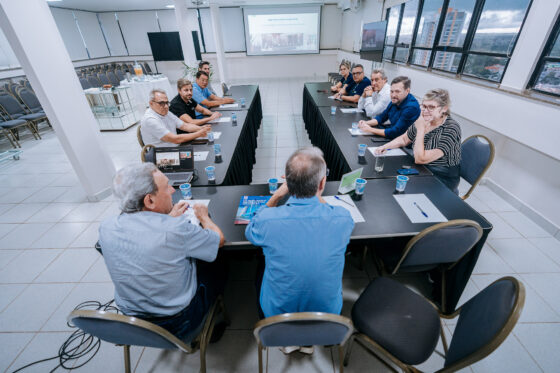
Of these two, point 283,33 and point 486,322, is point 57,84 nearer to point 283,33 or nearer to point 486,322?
point 486,322

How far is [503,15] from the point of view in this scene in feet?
10.1

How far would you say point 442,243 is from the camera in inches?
53.1

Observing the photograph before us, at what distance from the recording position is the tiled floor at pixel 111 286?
1.54m

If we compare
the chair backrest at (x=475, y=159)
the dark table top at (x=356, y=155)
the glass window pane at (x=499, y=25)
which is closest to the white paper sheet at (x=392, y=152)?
the dark table top at (x=356, y=155)

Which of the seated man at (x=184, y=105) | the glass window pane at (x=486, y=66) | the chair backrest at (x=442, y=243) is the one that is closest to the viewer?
the chair backrest at (x=442, y=243)

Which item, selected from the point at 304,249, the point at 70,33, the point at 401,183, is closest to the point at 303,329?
the point at 304,249

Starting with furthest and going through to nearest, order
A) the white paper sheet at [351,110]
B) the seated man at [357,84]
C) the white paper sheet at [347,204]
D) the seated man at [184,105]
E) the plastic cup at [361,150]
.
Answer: the seated man at [357,84], the white paper sheet at [351,110], the seated man at [184,105], the plastic cup at [361,150], the white paper sheet at [347,204]

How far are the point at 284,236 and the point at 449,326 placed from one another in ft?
5.07

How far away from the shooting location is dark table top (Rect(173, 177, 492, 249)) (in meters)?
1.44

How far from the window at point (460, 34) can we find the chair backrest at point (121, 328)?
14.0ft

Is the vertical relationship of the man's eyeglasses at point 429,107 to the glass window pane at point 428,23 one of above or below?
Result: below

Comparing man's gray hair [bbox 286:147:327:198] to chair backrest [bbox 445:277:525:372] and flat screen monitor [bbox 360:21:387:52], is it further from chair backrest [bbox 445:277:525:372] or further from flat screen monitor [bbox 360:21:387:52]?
flat screen monitor [bbox 360:21:387:52]

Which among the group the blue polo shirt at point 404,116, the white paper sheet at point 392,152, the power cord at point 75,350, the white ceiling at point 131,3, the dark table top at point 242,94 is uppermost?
the white ceiling at point 131,3

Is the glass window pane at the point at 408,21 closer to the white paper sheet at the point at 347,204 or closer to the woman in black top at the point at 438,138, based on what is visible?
the woman in black top at the point at 438,138
